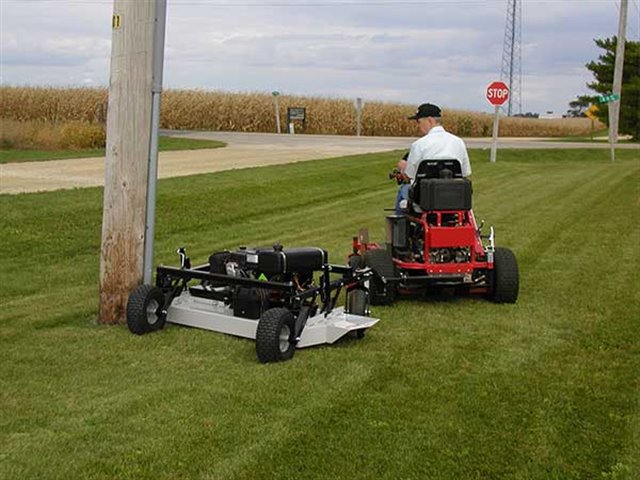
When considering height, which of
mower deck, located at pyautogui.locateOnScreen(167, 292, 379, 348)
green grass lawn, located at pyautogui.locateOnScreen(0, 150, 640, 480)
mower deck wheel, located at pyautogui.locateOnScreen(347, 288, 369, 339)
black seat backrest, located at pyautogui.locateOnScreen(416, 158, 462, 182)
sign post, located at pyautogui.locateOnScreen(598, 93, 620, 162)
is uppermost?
sign post, located at pyautogui.locateOnScreen(598, 93, 620, 162)

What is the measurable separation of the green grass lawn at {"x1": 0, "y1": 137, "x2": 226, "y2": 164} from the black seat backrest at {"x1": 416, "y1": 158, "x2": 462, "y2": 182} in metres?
14.5

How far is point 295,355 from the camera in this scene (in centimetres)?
627

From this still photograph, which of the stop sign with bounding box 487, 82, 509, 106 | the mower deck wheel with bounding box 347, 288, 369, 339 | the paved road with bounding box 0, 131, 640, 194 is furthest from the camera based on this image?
the stop sign with bounding box 487, 82, 509, 106

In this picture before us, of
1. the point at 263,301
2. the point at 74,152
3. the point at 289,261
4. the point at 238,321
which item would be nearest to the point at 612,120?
the point at 74,152

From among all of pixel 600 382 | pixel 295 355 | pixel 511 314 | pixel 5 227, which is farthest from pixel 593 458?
pixel 5 227

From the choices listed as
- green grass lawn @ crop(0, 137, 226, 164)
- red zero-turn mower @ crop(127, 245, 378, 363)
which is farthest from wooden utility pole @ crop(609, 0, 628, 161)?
red zero-turn mower @ crop(127, 245, 378, 363)

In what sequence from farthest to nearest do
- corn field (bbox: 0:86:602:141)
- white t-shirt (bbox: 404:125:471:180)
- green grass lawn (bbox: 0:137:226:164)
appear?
corn field (bbox: 0:86:602:141), green grass lawn (bbox: 0:137:226:164), white t-shirt (bbox: 404:125:471:180)

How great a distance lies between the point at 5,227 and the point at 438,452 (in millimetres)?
8247

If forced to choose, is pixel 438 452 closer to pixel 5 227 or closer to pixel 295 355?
pixel 295 355

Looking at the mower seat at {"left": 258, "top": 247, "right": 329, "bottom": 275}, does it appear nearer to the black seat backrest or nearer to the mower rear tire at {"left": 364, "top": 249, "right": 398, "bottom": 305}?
the mower rear tire at {"left": 364, "top": 249, "right": 398, "bottom": 305}

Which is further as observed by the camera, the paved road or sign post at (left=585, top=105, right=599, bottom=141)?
sign post at (left=585, top=105, right=599, bottom=141)

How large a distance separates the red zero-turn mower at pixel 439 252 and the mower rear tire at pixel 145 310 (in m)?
1.96

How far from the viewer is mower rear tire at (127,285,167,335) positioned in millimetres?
6707

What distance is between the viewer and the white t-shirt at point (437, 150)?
820cm
